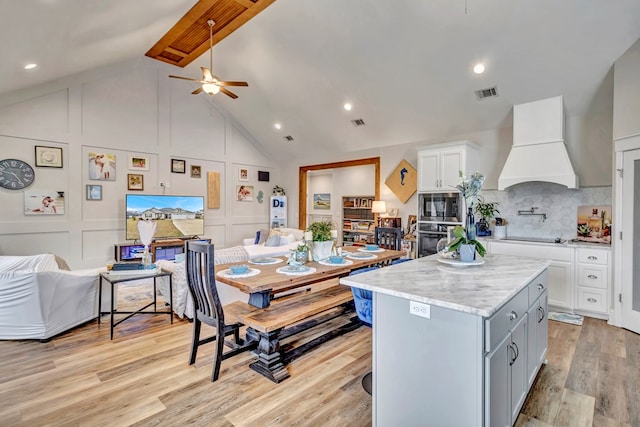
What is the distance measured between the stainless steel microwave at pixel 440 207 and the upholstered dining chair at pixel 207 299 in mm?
3832

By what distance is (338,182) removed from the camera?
975 cm

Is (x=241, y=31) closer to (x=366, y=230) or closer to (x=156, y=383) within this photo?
(x=156, y=383)

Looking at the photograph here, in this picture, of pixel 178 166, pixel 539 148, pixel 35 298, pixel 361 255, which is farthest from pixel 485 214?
pixel 178 166

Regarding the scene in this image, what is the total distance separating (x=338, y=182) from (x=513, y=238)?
221 inches

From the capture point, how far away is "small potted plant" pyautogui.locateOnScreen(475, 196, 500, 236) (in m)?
5.11

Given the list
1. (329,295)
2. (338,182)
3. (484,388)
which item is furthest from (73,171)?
(484,388)

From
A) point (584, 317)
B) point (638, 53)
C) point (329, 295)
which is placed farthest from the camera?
point (584, 317)

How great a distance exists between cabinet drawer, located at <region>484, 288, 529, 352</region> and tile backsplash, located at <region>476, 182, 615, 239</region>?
3.29 meters

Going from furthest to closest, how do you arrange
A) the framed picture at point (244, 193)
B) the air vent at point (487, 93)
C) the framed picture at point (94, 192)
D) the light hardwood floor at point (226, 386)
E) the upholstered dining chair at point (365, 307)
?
the framed picture at point (244, 193) → the framed picture at point (94, 192) → the air vent at point (487, 93) → the upholstered dining chair at point (365, 307) → the light hardwood floor at point (226, 386)

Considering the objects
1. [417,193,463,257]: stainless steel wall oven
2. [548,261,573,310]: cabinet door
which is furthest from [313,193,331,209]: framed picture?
[548,261,573,310]: cabinet door

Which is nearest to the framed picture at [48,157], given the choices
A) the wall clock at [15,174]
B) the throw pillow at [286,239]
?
the wall clock at [15,174]

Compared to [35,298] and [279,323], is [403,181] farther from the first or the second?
[35,298]

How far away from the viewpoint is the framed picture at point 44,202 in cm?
549

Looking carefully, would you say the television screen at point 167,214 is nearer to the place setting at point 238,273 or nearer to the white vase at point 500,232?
the place setting at point 238,273
